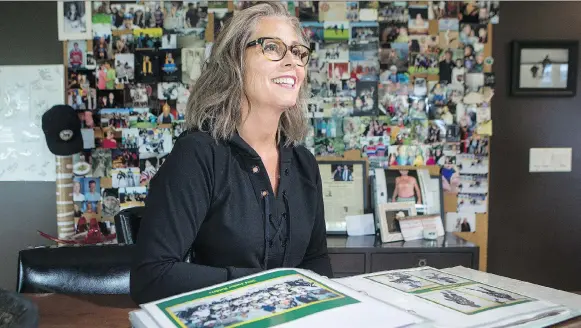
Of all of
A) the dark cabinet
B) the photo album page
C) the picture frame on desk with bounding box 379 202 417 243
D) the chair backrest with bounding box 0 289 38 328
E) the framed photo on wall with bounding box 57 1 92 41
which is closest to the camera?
the chair backrest with bounding box 0 289 38 328

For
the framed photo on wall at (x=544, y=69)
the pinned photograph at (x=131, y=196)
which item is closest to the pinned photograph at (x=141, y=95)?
the pinned photograph at (x=131, y=196)

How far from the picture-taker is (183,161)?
3.46 feet

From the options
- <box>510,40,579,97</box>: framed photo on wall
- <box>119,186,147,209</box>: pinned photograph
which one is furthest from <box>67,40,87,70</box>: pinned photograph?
<box>510,40,579,97</box>: framed photo on wall

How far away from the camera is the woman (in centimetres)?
99

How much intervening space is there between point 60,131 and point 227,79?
5.12 feet

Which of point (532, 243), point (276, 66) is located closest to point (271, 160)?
point (276, 66)

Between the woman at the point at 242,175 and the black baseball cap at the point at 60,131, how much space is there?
1412 millimetres

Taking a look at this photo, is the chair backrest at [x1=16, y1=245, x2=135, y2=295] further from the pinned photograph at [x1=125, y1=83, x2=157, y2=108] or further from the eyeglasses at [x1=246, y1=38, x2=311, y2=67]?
the pinned photograph at [x1=125, y1=83, x2=157, y2=108]

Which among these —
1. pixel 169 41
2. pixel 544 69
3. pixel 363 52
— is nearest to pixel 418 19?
pixel 363 52

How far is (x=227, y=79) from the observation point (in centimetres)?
→ 122

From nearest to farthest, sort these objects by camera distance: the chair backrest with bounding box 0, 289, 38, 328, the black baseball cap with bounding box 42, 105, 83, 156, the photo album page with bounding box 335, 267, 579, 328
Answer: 1. the chair backrest with bounding box 0, 289, 38, 328
2. the photo album page with bounding box 335, 267, 579, 328
3. the black baseball cap with bounding box 42, 105, 83, 156

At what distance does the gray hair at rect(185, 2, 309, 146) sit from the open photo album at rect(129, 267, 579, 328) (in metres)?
0.53

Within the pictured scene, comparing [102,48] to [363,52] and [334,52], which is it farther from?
[363,52]

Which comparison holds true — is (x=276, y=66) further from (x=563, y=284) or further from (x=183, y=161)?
(x=563, y=284)
